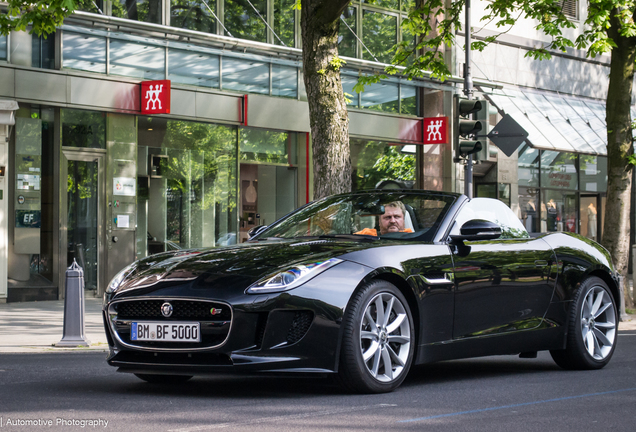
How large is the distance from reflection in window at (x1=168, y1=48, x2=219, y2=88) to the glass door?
2321 millimetres

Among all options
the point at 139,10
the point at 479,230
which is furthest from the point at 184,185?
the point at 479,230

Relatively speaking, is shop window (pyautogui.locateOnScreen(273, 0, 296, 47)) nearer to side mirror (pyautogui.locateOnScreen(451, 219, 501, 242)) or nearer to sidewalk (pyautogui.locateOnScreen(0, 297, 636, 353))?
sidewalk (pyautogui.locateOnScreen(0, 297, 636, 353))

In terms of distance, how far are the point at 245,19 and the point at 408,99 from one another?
5.09m

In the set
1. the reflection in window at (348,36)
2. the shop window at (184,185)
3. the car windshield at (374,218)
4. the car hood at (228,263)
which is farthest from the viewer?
the reflection in window at (348,36)

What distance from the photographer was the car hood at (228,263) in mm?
5453

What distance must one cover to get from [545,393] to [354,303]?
1560 millimetres

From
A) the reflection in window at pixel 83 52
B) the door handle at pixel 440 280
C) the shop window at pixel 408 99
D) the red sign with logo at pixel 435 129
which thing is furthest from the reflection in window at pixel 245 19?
the door handle at pixel 440 280

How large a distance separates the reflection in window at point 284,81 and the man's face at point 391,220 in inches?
502

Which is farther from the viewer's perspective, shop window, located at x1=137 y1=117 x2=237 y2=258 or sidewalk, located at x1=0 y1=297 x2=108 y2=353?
shop window, located at x1=137 y1=117 x2=237 y2=258

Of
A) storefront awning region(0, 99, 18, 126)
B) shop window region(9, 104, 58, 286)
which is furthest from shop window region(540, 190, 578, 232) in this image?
storefront awning region(0, 99, 18, 126)

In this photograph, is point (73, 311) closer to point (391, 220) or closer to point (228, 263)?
point (391, 220)

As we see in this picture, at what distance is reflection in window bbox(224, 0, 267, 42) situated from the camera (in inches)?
730

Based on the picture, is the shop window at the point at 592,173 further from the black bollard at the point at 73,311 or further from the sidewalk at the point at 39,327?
the black bollard at the point at 73,311

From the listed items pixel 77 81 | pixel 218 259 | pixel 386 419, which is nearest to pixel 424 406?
pixel 386 419
